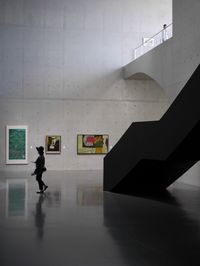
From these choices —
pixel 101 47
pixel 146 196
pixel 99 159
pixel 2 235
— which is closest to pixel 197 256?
pixel 2 235

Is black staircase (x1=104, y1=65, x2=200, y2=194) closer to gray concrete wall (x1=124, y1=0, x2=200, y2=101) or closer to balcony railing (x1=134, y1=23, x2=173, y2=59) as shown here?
gray concrete wall (x1=124, y1=0, x2=200, y2=101)

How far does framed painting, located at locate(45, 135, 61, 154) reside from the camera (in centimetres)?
2376

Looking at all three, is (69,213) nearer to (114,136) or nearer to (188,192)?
(188,192)

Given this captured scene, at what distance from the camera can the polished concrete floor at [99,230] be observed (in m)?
5.50

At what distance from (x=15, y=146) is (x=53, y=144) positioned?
222 centimetres

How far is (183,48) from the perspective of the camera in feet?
52.5

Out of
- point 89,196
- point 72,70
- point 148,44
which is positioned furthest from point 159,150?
point 72,70

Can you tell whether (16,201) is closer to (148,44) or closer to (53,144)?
(53,144)

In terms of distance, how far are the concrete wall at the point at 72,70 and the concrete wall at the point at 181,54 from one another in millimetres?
6238

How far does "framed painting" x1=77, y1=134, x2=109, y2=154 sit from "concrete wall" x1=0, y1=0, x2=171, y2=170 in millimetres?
370

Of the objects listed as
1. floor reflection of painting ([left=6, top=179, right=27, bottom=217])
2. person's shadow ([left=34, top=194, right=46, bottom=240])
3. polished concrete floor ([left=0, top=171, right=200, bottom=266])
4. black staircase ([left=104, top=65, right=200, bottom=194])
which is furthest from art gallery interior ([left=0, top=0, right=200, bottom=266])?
person's shadow ([left=34, top=194, right=46, bottom=240])

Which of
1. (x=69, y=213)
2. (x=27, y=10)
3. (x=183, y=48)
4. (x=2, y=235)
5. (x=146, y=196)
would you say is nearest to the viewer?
(x=2, y=235)

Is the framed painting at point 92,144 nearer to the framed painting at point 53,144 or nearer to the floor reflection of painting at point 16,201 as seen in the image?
the framed painting at point 53,144

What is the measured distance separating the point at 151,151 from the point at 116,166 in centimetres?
249
